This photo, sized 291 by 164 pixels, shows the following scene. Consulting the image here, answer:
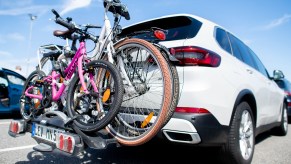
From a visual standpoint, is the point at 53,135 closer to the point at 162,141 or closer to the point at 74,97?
the point at 74,97

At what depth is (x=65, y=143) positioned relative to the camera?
1976mm

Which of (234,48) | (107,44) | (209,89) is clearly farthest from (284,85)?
(107,44)

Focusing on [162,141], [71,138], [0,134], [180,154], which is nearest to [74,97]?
[71,138]

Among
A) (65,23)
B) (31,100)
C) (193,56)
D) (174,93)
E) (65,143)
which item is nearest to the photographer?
(65,143)

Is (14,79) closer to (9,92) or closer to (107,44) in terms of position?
(9,92)

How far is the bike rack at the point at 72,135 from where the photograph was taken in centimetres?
200

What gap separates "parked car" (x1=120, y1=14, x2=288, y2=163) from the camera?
89.7 inches

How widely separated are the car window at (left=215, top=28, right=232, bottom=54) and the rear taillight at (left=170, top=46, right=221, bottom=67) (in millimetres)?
468

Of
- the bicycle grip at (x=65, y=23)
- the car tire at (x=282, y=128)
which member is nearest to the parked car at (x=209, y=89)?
the bicycle grip at (x=65, y=23)

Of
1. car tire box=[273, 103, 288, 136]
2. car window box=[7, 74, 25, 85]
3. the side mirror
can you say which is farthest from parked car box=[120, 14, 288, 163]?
car window box=[7, 74, 25, 85]

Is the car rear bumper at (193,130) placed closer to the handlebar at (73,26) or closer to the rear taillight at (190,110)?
the rear taillight at (190,110)

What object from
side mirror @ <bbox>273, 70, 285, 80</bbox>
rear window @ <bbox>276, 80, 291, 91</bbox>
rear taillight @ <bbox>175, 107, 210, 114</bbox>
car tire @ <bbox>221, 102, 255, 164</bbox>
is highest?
side mirror @ <bbox>273, 70, 285, 80</bbox>

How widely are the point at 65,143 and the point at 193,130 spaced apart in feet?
3.62

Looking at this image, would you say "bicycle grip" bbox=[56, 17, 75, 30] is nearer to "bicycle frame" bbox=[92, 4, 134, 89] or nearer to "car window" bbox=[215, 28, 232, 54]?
"bicycle frame" bbox=[92, 4, 134, 89]
